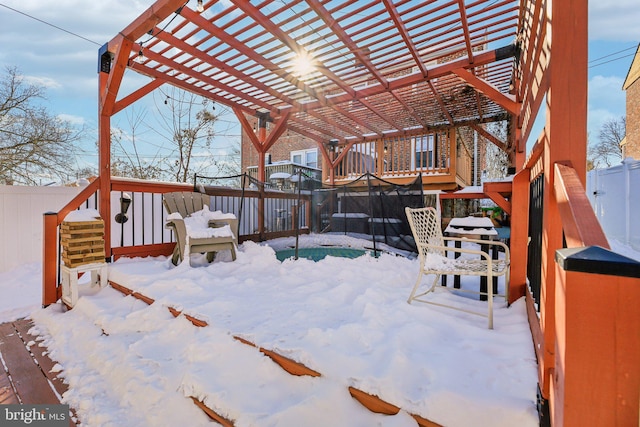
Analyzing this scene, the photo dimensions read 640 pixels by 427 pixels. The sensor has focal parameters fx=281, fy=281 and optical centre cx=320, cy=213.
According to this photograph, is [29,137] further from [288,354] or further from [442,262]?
[442,262]

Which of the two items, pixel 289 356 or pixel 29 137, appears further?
pixel 29 137

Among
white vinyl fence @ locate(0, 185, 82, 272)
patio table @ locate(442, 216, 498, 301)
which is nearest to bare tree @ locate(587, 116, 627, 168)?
patio table @ locate(442, 216, 498, 301)

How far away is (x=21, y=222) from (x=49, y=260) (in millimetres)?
2397

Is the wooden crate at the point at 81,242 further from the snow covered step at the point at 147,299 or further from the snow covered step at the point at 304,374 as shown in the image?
the snow covered step at the point at 304,374

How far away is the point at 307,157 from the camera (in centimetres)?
1432

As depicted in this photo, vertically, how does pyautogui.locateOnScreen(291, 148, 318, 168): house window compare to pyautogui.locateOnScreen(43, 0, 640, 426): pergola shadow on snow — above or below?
above

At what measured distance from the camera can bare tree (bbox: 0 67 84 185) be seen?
8.60 metres

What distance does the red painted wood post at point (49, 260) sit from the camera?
10.1 ft

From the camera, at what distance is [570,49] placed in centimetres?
121

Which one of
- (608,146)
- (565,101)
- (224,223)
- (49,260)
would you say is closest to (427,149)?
(224,223)

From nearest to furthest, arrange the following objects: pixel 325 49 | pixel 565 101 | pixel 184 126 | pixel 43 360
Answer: pixel 565 101 < pixel 43 360 < pixel 325 49 < pixel 184 126

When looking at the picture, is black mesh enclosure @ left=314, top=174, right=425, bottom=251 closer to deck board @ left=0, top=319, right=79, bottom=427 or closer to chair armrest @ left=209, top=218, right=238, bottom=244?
chair armrest @ left=209, top=218, right=238, bottom=244

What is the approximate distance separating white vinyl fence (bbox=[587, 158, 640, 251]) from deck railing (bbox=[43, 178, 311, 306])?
5.16 metres

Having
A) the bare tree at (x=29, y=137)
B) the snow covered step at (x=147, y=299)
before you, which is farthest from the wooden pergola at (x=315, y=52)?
the bare tree at (x=29, y=137)
